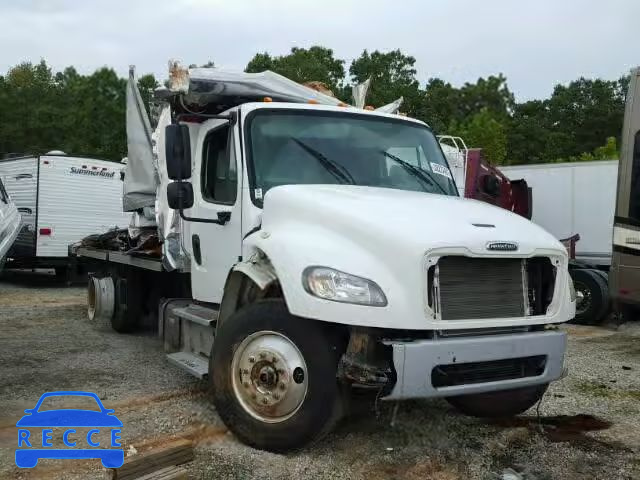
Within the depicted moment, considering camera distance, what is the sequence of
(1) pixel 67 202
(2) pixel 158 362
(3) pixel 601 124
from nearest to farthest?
(2) pixel 158 362, (1) pixel 67 202, (3) pixel 601 124

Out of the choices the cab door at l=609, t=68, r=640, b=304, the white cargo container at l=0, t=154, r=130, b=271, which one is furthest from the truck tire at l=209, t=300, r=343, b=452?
the white cargo container at l=0, t=154, r=130, b=271

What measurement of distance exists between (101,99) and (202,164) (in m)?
34.1

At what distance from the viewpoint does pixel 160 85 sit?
6008 mm

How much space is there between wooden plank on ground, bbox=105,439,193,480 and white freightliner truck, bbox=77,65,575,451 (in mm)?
415

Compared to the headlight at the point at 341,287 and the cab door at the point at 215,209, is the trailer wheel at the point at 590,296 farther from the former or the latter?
the headlight at the point at 341,287

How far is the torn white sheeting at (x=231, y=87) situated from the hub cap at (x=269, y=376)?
7.97 ft

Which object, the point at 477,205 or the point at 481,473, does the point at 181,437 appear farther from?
the point at 477,205

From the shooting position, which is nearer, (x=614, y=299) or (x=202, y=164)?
(x=202, y=164)

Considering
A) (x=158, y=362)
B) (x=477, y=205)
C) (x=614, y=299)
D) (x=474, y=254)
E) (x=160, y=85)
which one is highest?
(x=160, y=85)

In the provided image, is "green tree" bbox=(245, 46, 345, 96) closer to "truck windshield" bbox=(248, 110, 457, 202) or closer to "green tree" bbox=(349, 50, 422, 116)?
"green tree" bbox=(349, 50, 422, 116)

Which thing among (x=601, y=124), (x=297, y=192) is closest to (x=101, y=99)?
(x=601, y=124)

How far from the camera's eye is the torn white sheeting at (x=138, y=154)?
25.6 feet

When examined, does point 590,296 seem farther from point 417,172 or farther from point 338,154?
point 338,154

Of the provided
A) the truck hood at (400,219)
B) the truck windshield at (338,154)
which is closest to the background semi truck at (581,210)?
the truck windshield at (338,154)
